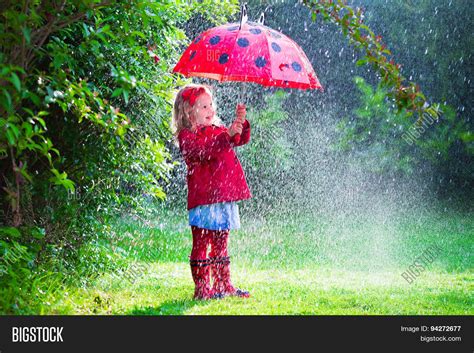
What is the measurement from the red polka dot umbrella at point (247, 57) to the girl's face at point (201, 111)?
18cm

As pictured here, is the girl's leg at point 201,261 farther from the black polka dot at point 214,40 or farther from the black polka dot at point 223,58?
the black polka dot at point 214,40

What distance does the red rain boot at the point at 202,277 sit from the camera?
4809 millimetres

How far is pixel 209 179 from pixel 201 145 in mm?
226

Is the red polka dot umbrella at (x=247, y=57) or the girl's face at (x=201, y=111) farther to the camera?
the girl's face at (x=201, y=111)

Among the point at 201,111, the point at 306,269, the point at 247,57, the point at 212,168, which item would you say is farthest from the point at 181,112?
the point at 306,269

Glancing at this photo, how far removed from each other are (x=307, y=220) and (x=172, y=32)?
14.8 ft

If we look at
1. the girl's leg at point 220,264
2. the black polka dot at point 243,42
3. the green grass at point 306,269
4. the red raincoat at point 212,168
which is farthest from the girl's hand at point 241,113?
the green grass at point 306,269

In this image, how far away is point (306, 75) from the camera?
4.71 meters

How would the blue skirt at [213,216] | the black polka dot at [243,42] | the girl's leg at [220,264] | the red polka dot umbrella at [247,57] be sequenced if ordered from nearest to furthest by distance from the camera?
the red polka dot umbrella at [247,57] < the black polka dot at [243,42] < the blue skirt at [213,216] < the girl's leg at [220,264]

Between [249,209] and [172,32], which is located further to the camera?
[249,209]

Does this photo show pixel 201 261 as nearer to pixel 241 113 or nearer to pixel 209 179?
pixel 209 179
